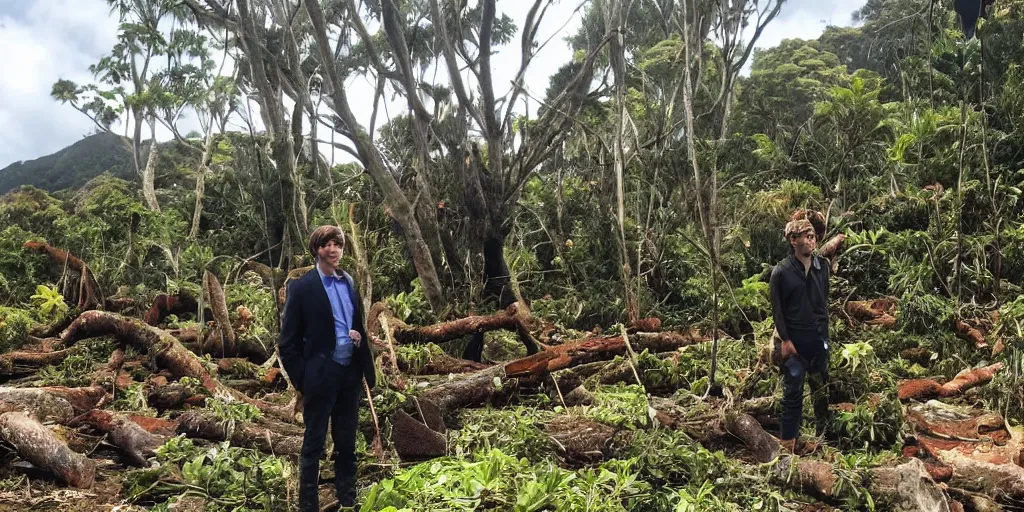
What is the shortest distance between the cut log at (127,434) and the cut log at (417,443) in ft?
4.93

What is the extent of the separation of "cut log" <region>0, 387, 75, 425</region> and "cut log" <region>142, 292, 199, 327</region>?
319 cm

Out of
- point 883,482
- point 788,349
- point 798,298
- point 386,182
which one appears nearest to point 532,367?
point 788,349

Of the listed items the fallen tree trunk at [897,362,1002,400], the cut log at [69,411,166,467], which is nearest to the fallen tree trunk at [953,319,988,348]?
the fallen tree trunk at [897,362,1002,400]

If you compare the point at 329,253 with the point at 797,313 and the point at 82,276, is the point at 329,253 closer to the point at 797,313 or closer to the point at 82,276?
the point at 797,313

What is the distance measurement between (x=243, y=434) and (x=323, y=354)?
1.66 metres

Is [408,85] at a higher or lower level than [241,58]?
lower

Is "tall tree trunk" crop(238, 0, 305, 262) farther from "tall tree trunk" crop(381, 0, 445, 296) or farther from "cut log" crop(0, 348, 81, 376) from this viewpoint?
"cut log" crop(0, 348, 81, 376)

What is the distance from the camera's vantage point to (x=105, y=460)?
14.0 ft

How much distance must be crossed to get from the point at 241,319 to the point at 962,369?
726 cm

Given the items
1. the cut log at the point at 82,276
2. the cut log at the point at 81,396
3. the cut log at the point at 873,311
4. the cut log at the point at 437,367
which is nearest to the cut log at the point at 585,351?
the cut log at the point at 437,367

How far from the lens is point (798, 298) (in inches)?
159

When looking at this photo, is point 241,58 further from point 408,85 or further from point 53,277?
point 408,85

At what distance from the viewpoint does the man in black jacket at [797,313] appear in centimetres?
402

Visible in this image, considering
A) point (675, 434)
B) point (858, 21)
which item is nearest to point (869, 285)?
point (675, 434)
